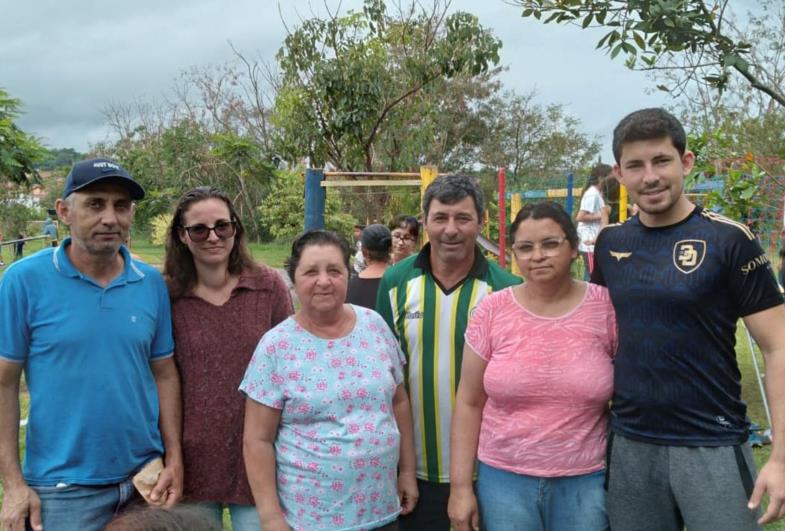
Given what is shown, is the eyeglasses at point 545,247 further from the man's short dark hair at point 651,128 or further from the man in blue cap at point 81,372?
the man in blue cap at point 81,372

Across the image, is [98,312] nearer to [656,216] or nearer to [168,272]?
[168,272]

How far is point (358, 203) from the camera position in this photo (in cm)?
1988

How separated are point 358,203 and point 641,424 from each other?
17.7 m

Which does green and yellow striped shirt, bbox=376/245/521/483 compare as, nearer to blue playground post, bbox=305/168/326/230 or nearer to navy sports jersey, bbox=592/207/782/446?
navy sports jersey, bbox=592/207/782/446

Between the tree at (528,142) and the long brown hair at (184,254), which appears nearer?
the long brown hair at (184,254)

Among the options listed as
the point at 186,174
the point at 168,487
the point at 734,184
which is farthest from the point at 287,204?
the point at 168,487

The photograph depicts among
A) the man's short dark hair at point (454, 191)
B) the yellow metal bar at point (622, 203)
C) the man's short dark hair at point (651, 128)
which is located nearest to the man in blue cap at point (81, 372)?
the man's short dark hair at point (454, 191)

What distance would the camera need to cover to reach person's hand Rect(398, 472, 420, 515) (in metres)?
2.90

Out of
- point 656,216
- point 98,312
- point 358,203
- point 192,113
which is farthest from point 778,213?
point 192,113

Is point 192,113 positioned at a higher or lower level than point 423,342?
higher

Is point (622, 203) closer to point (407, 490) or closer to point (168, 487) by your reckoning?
point (407, 490)

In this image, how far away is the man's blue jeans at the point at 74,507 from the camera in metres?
2.63

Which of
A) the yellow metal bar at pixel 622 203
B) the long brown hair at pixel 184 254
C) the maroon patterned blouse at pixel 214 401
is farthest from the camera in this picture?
the yellow metal bar at pixel 622 203

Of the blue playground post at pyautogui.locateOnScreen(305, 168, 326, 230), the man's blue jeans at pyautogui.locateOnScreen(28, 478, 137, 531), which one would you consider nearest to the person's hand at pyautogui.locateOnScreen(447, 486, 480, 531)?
the man's blue jeans at pyautogui.locateOnScreen(28, 478, 137, 531)
